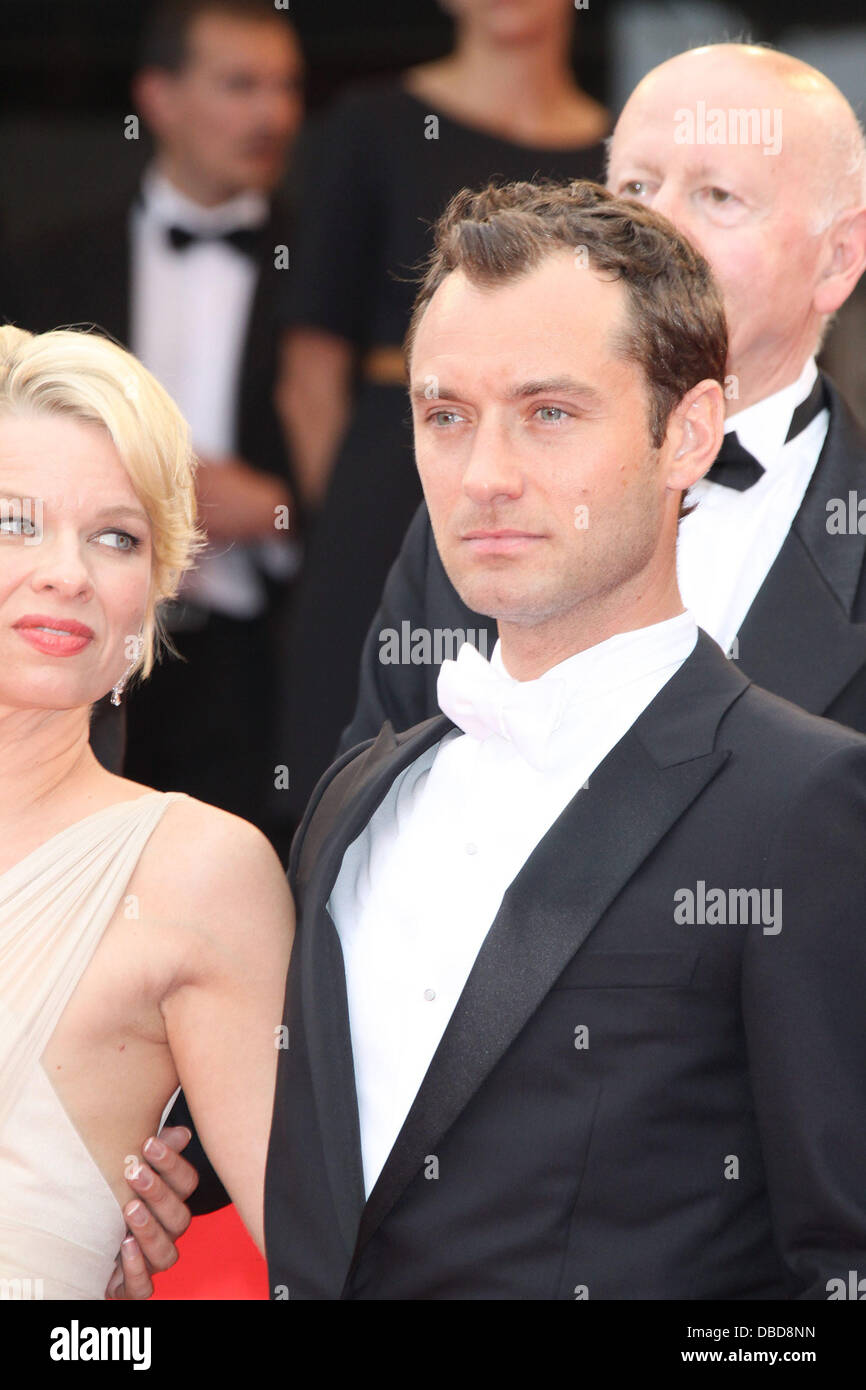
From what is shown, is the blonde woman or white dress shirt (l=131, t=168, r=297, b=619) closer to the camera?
the blonde woman

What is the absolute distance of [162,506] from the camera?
2566 millimetres

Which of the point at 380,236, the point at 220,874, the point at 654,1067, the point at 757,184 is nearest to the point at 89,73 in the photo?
the point at 380,236

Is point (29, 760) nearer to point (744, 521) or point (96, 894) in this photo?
point (96, 894)

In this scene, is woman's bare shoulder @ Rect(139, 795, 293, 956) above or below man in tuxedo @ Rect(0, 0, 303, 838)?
below

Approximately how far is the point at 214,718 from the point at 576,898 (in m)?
3.36

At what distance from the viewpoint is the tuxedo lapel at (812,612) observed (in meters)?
2.67

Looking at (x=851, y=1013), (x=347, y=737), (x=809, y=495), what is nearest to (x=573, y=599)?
(x=851, y=1013)

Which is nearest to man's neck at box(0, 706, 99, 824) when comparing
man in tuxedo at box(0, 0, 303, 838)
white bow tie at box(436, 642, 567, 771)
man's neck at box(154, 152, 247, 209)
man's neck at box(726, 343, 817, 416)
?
white bow tie at box(436, 642, 567, 771)

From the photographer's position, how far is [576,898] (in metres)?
2.09

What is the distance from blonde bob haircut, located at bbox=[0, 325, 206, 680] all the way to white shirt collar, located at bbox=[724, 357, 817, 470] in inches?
34.4

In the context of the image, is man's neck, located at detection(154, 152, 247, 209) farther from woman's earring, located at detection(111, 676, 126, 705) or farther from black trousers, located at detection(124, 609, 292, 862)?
woman's earring, located at detection(111, 676, 126, 705)

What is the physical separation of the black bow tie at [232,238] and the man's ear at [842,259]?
2.44 meters

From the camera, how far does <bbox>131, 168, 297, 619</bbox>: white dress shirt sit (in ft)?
17.3

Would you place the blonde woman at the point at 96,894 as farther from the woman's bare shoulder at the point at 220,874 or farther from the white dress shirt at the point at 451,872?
the white dress shirt at the point at 451,872
